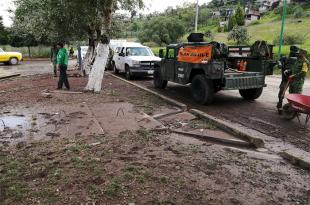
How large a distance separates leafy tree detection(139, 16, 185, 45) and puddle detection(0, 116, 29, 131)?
48.0 meters

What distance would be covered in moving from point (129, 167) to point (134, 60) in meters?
11.7

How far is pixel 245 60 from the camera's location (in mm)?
10305

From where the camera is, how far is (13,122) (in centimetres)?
725

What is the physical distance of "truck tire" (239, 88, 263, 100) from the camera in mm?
10312

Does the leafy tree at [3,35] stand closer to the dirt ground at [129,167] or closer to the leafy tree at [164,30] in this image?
the leafy tree at [164,30]

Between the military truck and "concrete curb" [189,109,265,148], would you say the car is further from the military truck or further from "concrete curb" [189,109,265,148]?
"concrete curb" [189,109,265,148]

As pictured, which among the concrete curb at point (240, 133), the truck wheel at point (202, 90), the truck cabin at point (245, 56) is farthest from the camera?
the truck cabin at point (245, 56)

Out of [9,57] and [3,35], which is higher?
[3,35]

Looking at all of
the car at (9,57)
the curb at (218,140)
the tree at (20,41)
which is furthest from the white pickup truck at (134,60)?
the tree at (20,41)

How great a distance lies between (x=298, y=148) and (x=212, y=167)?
2.14m

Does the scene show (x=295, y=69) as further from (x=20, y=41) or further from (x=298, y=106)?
(x=20, y=41)

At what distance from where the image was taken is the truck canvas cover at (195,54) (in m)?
9.17

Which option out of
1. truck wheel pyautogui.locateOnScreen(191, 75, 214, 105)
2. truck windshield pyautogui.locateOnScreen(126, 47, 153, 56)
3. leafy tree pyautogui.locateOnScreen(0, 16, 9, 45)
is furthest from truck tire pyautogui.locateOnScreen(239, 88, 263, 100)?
leafy tree pyautogui.locateOnScreen(0, 16, 9, 45)

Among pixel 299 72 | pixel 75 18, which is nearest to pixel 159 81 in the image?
pixel 75 18
